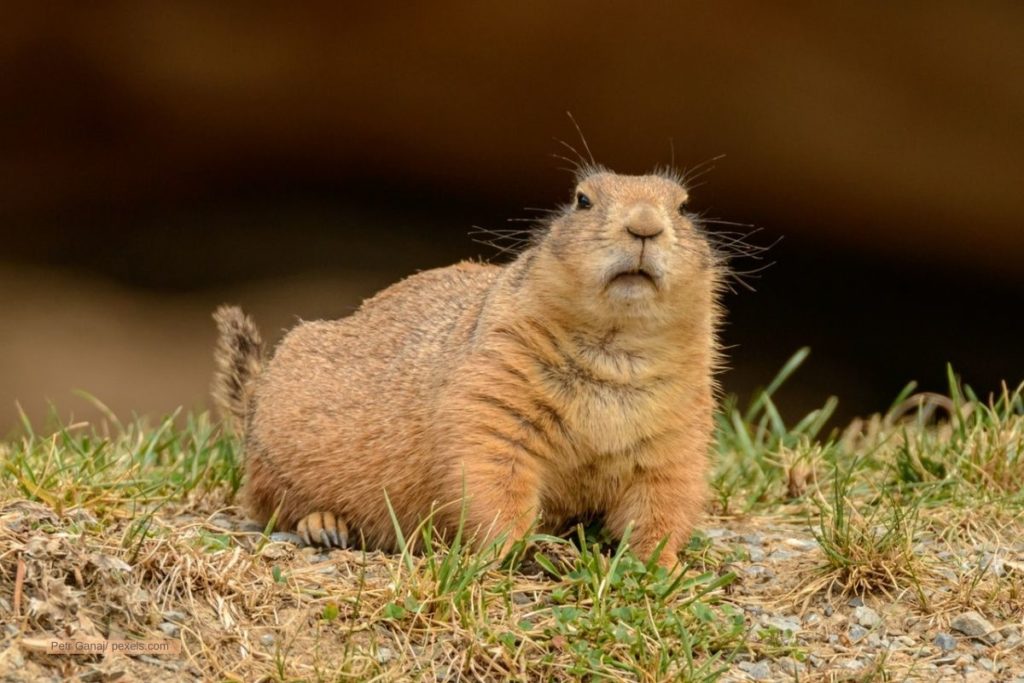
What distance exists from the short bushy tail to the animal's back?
39 cm

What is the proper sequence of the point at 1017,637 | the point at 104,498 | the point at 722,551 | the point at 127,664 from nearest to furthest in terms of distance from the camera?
the point at 127,664 → the point at 1017,637 → the point at 104,498 → the point at 722,551

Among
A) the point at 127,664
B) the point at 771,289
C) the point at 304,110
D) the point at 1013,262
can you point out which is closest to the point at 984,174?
the point at 1013,262

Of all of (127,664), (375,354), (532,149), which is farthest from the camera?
(532,149)

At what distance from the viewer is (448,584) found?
4.99 meters

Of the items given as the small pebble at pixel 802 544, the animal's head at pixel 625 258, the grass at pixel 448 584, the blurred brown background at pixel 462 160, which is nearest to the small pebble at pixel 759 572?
the grass at pixel 448 584

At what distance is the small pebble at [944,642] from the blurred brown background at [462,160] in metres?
7.73

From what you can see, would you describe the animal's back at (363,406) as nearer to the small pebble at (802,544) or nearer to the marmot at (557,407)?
the marmot at (557,407)

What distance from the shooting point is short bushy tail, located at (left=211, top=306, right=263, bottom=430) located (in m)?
7.41

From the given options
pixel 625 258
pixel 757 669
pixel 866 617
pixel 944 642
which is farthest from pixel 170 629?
pixel 944 642

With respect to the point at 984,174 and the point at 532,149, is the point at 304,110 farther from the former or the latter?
the point at 984,174

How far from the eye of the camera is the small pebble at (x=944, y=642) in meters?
5.13

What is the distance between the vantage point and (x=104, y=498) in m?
5.55

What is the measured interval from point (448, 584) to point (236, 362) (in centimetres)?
284

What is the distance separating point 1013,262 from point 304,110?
7.30 m
